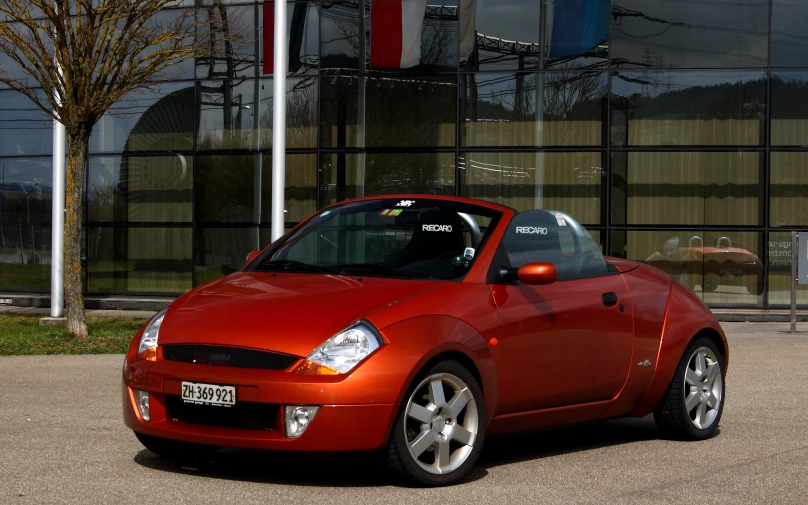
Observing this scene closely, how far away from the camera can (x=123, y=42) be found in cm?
1475

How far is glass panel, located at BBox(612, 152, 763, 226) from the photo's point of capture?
21500 millimetres

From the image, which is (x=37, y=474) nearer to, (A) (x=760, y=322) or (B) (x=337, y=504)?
(B) (x=337, y=504)

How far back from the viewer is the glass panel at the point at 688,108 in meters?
21.4

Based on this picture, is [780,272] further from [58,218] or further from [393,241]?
[393,241]

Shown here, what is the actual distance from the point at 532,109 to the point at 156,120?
23.8 ft

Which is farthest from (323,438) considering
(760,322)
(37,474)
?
(760,322)

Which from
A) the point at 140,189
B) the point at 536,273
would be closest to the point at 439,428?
the point at 536,273

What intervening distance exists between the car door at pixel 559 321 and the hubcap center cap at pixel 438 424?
0.53 m

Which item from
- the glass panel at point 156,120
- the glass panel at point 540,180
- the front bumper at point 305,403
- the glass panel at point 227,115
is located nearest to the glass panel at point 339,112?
the glass panel at point 227,115

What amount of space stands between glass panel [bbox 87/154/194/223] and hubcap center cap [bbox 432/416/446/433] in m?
17.9

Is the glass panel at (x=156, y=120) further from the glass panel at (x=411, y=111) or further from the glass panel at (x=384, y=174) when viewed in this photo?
the glass panel at (x=411, y=111)

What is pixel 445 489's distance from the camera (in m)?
5.77

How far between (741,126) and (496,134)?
4.42 m

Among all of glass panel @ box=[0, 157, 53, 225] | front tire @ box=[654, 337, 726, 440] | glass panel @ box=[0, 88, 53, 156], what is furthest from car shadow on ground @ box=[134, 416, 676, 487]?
glass panel @ box=[0, 88, 53, 156]
